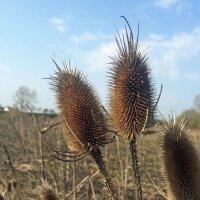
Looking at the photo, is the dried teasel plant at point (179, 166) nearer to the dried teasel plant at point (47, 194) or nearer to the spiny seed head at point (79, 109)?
the spiny seed head at point (79, 109)

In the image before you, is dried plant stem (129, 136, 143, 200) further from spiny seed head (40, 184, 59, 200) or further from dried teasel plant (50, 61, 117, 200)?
spiny seed head (40, 184, 59, 200)

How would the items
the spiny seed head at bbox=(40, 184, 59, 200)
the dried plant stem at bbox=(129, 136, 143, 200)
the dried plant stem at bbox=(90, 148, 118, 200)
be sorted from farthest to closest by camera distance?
1. the spiny seed head at bbox=(40, 184, 59, 200)
2. the dried plant stem at bbox=(90, 148, 118, 200)
3. the dried plant stem at bbox=(129, 136, 143, 200)

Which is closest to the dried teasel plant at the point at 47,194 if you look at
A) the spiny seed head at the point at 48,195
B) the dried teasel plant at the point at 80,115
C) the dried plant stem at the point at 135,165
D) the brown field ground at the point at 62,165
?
the spiny seed head at the point at 48,195

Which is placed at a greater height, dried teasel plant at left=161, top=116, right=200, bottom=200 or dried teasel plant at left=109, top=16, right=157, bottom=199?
dried teasel plant at left=109, top=16, right=157, bottom=199

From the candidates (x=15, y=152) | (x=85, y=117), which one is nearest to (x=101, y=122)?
(x=85, y=117)

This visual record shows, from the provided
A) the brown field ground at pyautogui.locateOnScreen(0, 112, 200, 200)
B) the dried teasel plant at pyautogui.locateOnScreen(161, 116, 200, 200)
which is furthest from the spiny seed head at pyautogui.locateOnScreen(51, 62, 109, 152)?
the brown field ground at pyautogui.locateOnScreen(0, 112, 200, 200)

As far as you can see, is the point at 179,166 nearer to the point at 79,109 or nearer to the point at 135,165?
the point at 135,165
